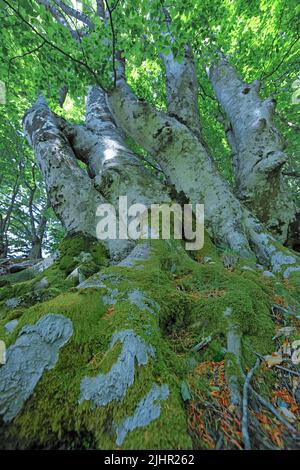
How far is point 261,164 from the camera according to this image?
4.12 meters

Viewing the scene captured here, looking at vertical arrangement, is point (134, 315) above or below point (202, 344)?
above

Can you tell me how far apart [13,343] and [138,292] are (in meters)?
0.77

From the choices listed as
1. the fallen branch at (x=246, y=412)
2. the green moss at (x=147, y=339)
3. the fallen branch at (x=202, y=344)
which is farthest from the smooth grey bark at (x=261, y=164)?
the fallen branch at (x=246, y=412)

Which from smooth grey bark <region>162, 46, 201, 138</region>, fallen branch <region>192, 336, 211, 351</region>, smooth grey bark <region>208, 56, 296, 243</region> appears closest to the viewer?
fallen branch <region>192, 336, 211, 351</region>

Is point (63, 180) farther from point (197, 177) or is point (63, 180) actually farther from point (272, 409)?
point (272, 409)

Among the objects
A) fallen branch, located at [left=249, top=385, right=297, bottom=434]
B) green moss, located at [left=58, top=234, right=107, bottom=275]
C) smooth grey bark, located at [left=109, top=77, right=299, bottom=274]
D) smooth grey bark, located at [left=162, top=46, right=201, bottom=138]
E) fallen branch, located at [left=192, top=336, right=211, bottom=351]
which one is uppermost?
smooth grey bark, located at [left=162, top=46, right=201, bottom=138]

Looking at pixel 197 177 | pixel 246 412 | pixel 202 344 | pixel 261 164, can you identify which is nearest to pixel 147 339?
pixel 202 344

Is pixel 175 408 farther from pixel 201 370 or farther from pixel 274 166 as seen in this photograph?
pixel 274 166

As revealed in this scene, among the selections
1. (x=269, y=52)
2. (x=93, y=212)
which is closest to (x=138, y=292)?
(x=93, y=212)

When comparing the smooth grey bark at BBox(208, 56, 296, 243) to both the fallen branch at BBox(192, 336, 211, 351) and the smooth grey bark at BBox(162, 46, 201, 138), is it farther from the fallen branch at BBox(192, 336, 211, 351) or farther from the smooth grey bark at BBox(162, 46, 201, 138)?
the fallen branch at BBox(192, 336, 211, 351)

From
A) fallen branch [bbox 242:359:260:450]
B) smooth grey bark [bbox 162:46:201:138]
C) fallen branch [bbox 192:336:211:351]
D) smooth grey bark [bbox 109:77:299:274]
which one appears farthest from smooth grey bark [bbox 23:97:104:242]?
fallen branch [bbox 242:359:260:450]

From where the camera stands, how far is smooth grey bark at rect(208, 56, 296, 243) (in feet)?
13.0

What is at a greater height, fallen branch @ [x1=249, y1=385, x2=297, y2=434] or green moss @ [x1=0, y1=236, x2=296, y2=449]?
green moss @ [x1=0, y1=236, x2=296, y2=449]

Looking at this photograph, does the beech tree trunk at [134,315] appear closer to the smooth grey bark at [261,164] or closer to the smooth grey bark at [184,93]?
the smooth grey bark at [261,164]
